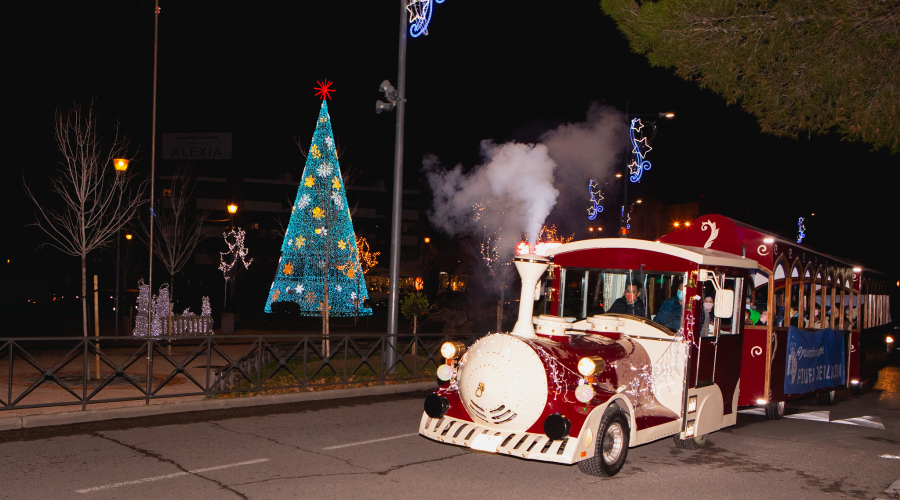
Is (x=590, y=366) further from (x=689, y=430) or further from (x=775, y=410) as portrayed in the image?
(x=775, y=410)

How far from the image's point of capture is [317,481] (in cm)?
640

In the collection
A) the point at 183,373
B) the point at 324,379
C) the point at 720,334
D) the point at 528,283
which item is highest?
the point at 528,283

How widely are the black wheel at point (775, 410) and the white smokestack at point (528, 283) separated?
19.6ft

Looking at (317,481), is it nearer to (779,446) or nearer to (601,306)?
(601,306)

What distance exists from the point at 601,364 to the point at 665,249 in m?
2.07

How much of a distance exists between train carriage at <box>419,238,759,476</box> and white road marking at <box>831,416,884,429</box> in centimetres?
334

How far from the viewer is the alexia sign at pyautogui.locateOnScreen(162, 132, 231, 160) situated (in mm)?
66312

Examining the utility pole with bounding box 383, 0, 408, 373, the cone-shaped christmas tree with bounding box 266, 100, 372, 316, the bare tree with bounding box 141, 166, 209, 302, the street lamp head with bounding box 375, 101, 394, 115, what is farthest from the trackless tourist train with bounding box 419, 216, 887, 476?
the bare tree with bounding box 141, 166, 209, 302

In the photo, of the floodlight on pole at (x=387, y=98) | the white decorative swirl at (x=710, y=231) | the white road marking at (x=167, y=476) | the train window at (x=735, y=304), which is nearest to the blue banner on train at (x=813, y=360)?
the white decorative swirl at (x=710, y=231)

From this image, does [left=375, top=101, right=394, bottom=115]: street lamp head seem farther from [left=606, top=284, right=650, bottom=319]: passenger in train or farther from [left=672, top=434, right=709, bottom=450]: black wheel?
[left=672, top=434, right=709, bottom=450]: black wheel

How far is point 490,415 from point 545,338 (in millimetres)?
1073

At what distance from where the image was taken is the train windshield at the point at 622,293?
8055 millimetres

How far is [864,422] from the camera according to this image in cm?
1104

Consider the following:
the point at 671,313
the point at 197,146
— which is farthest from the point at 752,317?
the point at 197,146
